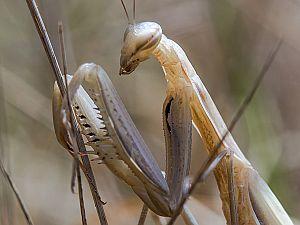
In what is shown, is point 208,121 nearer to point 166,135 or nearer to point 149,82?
point 166,135

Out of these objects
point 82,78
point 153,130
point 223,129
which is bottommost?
point 153,130

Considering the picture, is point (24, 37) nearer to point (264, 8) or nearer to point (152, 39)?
point (264, 8)

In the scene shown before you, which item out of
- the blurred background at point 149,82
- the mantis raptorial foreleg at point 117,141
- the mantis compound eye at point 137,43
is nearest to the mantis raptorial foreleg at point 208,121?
the mantis compound eye at point 137,43

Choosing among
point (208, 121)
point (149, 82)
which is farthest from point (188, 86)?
point (149, 82)

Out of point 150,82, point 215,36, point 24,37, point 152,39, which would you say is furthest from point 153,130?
point 152,39

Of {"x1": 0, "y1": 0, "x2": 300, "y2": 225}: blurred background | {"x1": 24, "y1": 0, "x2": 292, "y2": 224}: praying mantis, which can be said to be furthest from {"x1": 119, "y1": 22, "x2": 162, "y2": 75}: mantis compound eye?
{"x1": 0, "y1": 0, "x2": 300, "y2": 225}: blurred background

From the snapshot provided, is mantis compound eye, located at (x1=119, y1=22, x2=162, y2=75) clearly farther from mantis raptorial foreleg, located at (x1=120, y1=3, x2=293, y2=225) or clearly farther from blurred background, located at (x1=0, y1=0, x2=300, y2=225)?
blurred background, located at (x1=0, y1=0, x2=300, y2=225)

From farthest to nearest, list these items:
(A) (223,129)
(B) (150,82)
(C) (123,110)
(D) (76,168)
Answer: (B) (150,82) < (A) (223,129) < (C) (123,110) < (D) (76,168)

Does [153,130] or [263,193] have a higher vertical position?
[263,193]
